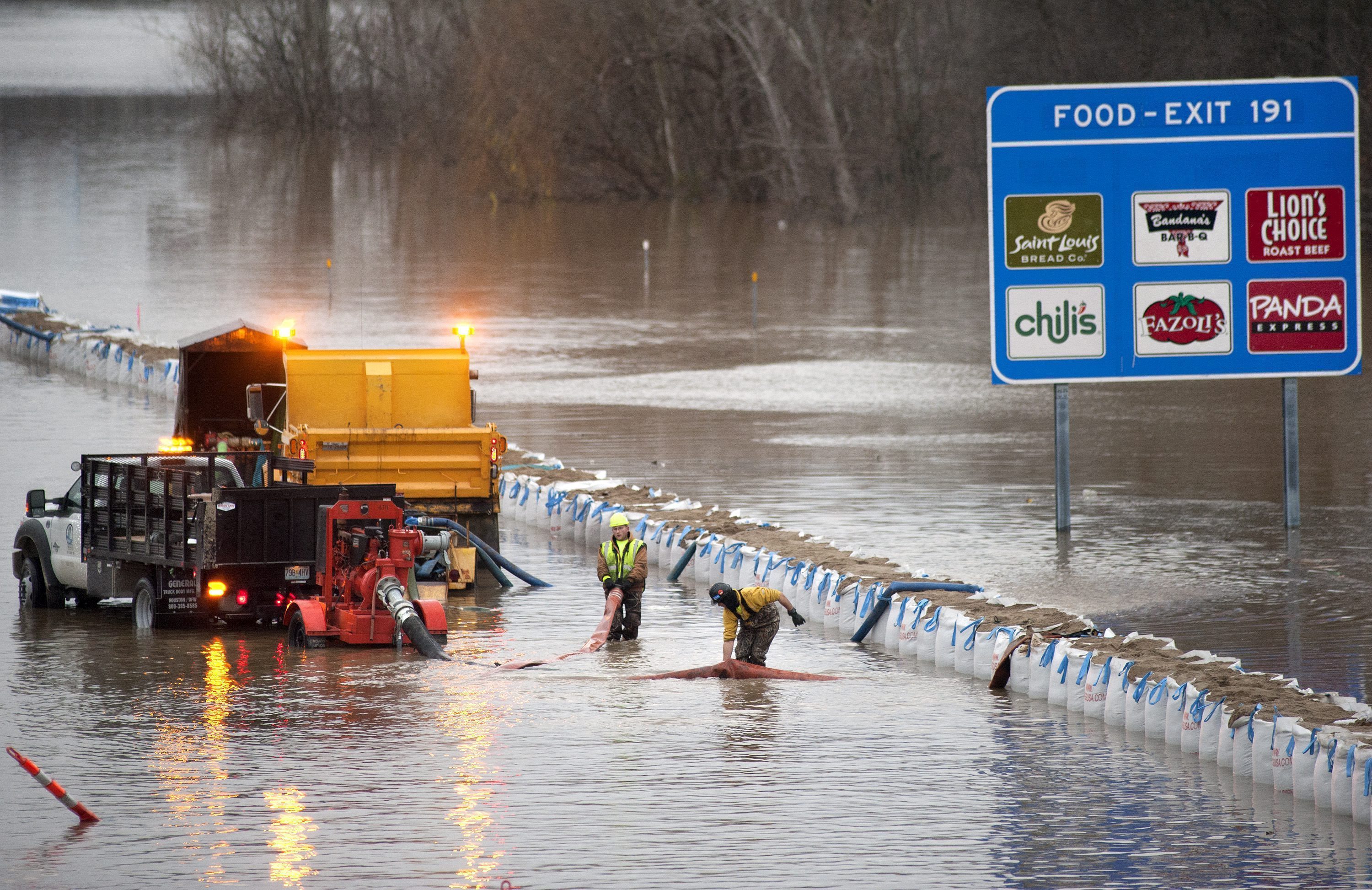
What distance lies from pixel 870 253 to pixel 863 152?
53.4 feet

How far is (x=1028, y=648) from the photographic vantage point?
52.0 feet

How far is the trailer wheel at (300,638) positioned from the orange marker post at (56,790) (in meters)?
4.84

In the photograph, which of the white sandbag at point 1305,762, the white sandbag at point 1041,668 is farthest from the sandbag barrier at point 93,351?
the white sandbag at point 1305,762

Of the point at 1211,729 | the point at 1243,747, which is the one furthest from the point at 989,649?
the point at 1243,747

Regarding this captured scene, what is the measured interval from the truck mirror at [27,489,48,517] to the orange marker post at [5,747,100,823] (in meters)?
7.36

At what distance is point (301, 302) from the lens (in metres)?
47.1

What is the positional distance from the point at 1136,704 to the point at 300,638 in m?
7.64

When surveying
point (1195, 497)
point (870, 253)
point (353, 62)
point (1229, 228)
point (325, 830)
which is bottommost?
point (325, 830)

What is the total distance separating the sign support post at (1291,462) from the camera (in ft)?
73.3

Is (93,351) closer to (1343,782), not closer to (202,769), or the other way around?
(202,769)

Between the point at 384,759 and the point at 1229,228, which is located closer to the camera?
the point at 384,759

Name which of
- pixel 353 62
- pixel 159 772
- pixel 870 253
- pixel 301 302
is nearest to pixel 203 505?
pixel 159 772

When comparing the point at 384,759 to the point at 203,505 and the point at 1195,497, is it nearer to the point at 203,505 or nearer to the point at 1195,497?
the point at 203,505

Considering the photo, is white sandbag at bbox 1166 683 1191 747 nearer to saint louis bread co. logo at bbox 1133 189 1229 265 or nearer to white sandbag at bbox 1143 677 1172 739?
white sandbag at bbox 1143 677 1172 739
